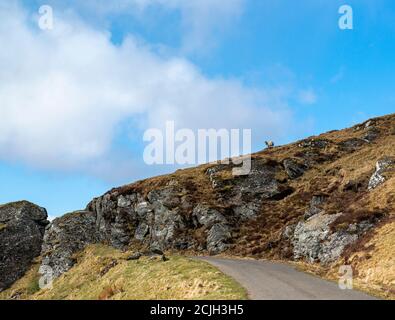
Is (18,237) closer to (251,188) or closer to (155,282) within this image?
(251,188)

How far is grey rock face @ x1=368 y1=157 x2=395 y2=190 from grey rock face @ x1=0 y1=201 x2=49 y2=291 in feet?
188

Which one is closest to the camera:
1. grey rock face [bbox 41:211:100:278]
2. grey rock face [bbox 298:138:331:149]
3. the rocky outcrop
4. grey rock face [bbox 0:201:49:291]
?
the rocky outcrop

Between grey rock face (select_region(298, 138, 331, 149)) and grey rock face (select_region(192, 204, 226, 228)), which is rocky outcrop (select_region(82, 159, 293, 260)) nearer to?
grey rock face (select_region(192, 204, 226, 228))

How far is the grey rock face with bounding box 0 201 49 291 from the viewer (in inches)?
2854

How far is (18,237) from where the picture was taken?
76.7m

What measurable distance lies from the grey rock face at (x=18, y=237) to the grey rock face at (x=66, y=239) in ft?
7.40

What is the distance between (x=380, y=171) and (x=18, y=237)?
6104 cm

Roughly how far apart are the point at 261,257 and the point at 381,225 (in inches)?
596

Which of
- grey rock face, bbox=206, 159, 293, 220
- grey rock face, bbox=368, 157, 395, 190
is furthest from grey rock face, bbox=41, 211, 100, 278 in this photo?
grey rock face, bbox=368, 157, 395, 190

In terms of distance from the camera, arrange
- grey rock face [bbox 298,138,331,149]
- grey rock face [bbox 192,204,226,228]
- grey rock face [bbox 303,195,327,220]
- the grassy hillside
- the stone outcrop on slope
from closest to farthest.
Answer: the grassy hillside, the stone outcrop on slope, grey rock face [bbox 303,195,327,220], grey rock face [bbox 192,204,226,228], grey rock face [bbox 298,138,331,149]

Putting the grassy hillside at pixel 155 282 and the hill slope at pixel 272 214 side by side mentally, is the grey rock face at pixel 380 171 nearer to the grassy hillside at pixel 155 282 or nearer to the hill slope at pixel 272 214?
the hill slope at pixel 272 214
